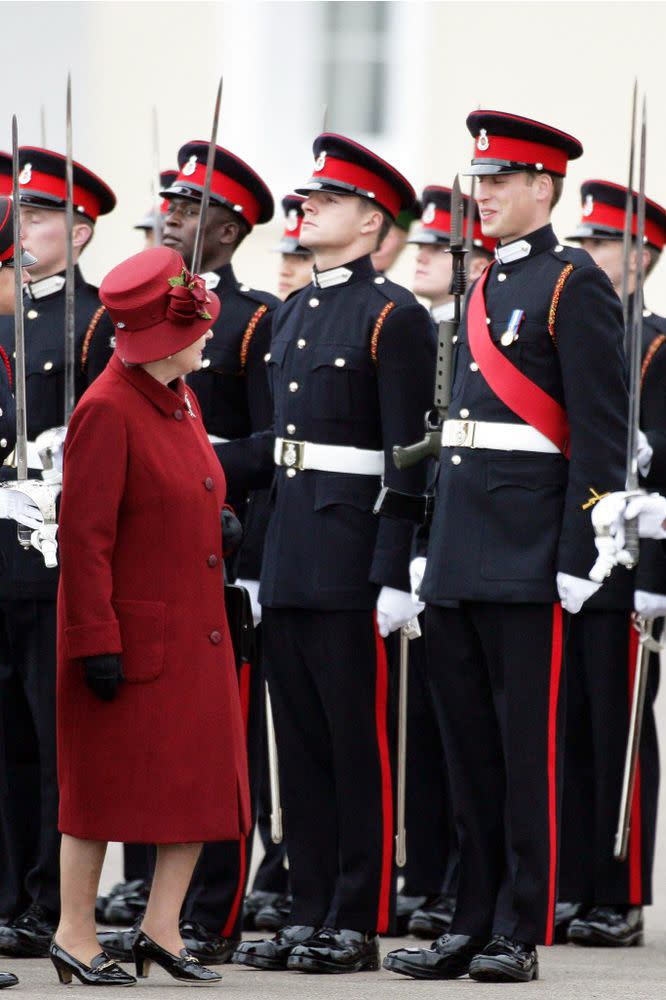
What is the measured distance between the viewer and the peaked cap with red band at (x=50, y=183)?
817cm

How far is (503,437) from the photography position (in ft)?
22.7

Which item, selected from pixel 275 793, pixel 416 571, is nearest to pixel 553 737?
pixel 416 571

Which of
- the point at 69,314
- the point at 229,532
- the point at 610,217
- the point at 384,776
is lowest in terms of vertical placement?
the point at 384,776

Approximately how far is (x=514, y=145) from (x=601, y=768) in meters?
2.07

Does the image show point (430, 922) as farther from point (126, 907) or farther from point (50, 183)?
point (50, 183)

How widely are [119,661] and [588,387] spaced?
1.39 m

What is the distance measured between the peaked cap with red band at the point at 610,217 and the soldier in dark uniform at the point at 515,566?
1.91 meters

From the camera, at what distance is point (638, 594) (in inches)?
312

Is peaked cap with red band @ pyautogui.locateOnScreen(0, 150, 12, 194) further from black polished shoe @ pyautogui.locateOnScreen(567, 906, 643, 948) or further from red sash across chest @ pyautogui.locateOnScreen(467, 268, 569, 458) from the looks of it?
black polished shoe @ pyautogui.locateOnScreen(567, 906, 643, 948)

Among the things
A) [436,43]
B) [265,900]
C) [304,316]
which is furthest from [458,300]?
[436,43]

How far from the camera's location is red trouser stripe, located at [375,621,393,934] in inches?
289

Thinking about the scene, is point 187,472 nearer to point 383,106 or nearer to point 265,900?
point 265,900

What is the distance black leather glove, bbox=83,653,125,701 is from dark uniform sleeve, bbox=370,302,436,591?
105 centimetres

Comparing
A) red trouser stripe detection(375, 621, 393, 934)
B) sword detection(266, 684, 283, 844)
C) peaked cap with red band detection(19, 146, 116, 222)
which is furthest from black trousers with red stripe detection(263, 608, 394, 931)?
peaked cap with red band detection(19, 146, 116, 222)
